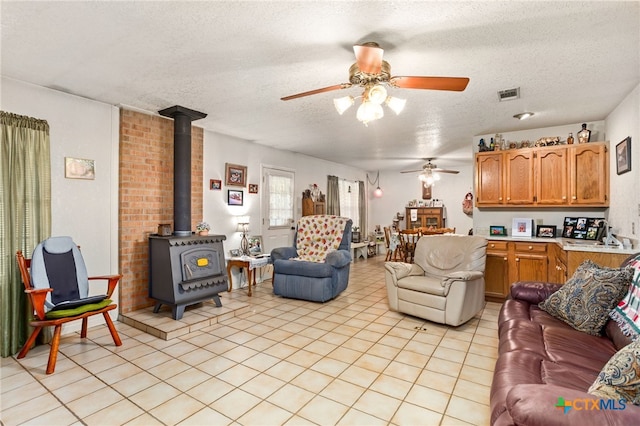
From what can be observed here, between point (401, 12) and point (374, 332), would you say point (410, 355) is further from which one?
point (401, 12)

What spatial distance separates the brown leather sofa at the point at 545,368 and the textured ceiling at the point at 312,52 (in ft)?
6.37

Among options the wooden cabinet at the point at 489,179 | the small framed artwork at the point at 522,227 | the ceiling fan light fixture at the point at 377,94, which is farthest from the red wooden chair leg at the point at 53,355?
the small framed artwork at the point at 522,227

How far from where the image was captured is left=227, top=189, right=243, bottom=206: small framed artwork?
515cm

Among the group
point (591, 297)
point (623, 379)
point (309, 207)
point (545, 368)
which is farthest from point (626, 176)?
point (309, 207)

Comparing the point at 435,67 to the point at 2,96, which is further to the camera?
the point at 2,96

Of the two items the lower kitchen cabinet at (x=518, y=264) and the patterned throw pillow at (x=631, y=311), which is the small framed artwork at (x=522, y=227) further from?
the patterned throw pillow at (x=631, y=311)

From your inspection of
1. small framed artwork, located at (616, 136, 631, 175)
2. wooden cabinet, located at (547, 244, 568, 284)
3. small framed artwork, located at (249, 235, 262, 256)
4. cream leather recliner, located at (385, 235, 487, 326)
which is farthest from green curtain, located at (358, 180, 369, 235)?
small framed artwork, located at (616, 136, 631, 175)

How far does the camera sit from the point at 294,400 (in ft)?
7.09

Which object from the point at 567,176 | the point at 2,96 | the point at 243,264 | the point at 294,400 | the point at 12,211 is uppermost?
the point at 2,96

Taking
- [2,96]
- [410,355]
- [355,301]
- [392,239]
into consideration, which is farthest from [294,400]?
[392,239]

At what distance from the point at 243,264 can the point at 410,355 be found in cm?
283

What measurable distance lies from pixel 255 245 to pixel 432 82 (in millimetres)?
3956

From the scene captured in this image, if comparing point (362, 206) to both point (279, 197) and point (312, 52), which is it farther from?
point (312, 52)

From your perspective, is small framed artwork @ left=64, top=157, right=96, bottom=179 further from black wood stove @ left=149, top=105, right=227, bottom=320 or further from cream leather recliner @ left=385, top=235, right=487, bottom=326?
cream leather recliner @ left=385, top=235, right=487, bottom=326
